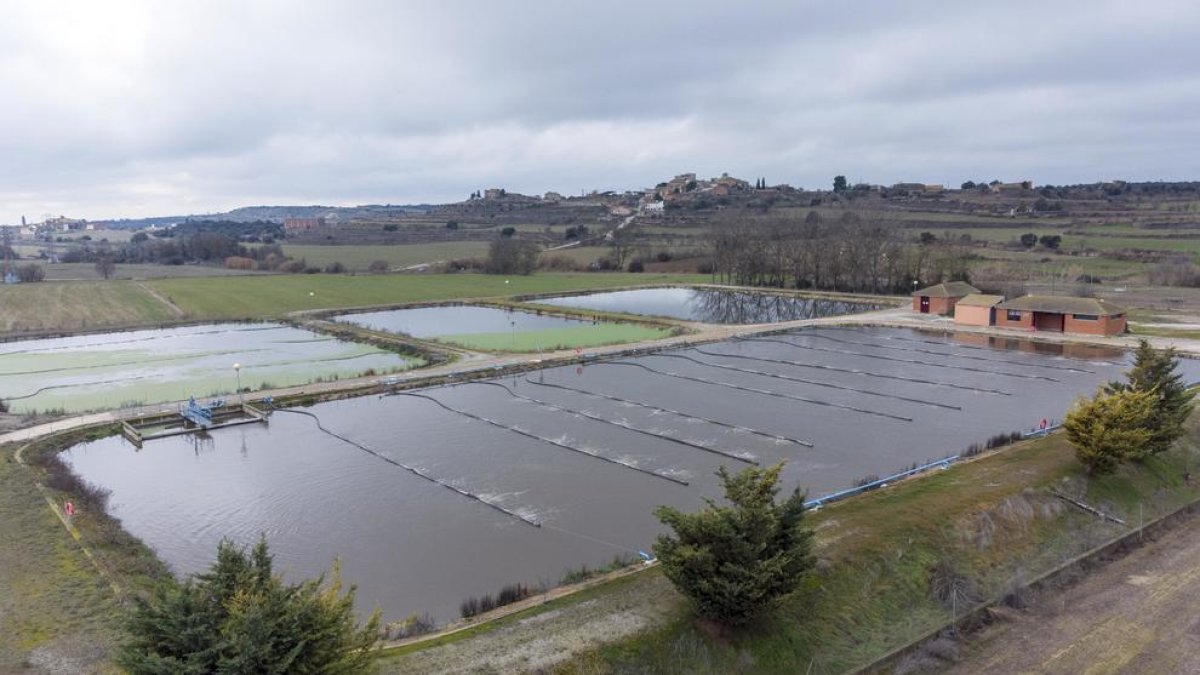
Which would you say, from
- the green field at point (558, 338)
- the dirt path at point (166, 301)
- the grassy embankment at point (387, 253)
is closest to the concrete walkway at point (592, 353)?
the green field at point (558, 338)

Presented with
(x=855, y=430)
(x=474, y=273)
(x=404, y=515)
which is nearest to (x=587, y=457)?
(x=404, y=515)

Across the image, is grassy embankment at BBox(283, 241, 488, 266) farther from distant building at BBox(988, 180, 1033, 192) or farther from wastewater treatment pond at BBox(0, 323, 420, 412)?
distant building at BBox(988, 180, 1033, 192)

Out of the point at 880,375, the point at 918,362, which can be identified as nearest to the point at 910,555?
the point at 880,375

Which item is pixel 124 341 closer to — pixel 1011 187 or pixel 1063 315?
pixel 1063 315

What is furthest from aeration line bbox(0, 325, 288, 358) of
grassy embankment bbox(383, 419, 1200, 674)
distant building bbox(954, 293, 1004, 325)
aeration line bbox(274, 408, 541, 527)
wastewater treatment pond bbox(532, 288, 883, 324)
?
distant building bbox(954, 293, 1004, 325)

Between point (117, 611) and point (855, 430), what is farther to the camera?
point (855, 430)

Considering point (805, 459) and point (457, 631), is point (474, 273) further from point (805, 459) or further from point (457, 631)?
point (457, 631)

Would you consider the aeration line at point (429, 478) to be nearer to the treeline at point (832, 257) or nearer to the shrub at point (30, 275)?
the treeline at point (832, 257)
